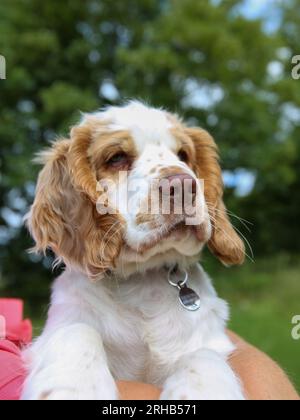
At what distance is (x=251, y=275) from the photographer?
16625mm

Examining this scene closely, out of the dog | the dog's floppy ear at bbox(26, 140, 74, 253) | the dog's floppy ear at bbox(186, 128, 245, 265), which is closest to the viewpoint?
the dog

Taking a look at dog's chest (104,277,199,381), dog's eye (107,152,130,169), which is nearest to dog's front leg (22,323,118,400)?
dog's chest (104,277,199,381)

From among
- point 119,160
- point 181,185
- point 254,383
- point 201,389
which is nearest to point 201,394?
point 201,389

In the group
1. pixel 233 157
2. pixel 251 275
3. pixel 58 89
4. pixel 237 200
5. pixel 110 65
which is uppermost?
pixel 110 65

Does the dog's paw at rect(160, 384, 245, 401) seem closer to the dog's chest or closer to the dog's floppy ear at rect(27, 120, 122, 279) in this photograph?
the dog's chest

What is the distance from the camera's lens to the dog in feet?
7.86

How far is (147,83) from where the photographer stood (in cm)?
1509

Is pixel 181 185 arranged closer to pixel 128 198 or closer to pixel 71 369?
pixel 128 198

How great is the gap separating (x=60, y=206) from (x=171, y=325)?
2.60 ft

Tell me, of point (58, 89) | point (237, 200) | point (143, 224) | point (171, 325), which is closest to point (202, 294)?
point (171, 325)

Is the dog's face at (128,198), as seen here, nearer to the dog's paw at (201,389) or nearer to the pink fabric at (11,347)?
the pink fabric at (11,347)

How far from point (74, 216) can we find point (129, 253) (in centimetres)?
35

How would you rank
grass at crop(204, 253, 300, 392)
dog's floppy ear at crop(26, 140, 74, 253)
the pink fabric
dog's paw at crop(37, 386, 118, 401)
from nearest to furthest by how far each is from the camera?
dog's paw at crop(37, 386, 118, 401)
the pink fabric
dog's floppy ear at crop(26, 140, 74, 253)
grass at crop(204, 253, 300, 392)

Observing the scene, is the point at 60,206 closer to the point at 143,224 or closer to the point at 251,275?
the point at 143,224
